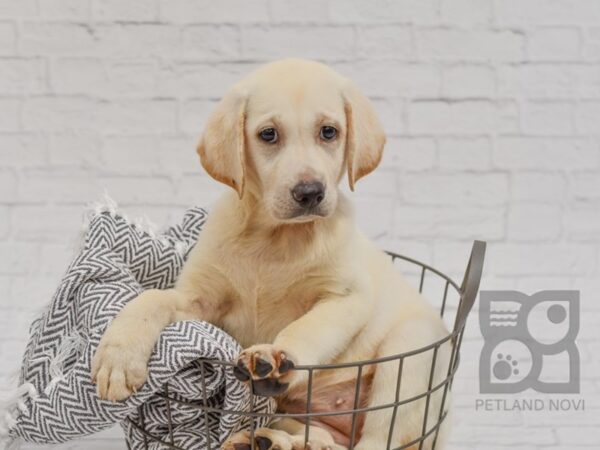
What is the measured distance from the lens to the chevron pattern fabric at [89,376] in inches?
66.4

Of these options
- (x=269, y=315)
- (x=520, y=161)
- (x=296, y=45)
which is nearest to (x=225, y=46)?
(x=296, y=45)

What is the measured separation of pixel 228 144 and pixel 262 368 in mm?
499

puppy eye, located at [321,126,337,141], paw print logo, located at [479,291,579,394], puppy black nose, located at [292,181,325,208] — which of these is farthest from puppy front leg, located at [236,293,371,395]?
paw print logo, located at [479,291,579,394]

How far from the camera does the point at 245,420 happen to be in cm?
178

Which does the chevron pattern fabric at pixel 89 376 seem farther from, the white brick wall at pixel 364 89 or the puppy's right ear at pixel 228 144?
the white brick wall at pixel 364 89

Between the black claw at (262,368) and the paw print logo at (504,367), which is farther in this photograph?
the paw print logo at (504,367)

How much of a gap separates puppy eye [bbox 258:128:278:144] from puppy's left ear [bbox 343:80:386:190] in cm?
16

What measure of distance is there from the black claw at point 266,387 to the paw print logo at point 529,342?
1.27m

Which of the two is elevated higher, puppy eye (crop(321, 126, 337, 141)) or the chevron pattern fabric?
puppy eye (crop(321, 126, 337, 141))

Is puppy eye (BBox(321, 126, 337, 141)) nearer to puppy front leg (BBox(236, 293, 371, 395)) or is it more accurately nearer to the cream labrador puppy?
the cream labrador puppy

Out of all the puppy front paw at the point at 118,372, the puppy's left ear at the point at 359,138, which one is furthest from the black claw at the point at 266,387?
the puppy's left ear at the point at 359,138

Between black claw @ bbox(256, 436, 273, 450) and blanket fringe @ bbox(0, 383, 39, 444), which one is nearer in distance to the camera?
black claw @ bbox(256, 436, 273, 450)

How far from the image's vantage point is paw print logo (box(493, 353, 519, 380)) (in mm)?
2766

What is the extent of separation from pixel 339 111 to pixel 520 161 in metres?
1.31
